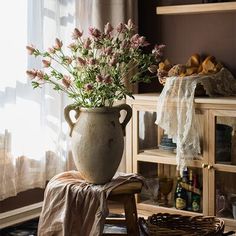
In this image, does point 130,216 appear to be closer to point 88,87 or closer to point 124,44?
point 88,87

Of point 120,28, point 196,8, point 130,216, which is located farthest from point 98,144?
point 196,8

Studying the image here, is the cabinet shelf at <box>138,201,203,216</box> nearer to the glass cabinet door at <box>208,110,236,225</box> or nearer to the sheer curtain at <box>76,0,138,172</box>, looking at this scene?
the glass cabinet door at <box>208,110,236,225</box>

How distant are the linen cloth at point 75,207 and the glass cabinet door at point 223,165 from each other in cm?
65

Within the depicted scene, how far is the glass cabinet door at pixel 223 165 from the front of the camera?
11.3 ft

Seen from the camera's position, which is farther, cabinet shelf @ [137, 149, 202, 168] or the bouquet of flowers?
cabinet shelf @ [137, 149, 202, 168]

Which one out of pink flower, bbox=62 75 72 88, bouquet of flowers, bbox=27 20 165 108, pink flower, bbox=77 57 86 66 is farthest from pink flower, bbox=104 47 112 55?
pink flower, bbox=62 75 72 88

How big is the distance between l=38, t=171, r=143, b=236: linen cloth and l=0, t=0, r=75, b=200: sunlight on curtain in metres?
0.53

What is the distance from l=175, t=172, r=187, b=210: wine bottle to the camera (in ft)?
12.0

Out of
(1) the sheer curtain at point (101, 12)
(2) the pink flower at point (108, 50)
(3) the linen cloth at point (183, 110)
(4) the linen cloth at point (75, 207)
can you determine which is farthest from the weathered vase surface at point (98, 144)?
(1) the sheer curtain at point (101, 12)

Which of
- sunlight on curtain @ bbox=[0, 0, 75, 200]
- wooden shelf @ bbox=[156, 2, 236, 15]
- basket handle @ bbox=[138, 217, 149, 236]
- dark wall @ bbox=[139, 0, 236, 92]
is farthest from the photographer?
dark wall @ bbox=[139, 0, 236, 92]

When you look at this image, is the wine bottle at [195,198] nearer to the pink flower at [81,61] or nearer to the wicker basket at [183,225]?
the wicker basket at [183,225]

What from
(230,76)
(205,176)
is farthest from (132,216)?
(230,76)

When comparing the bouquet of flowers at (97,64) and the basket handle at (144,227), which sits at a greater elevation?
the bouquet of flowers at (97,64)

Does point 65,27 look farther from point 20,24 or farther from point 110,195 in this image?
point 110,195
